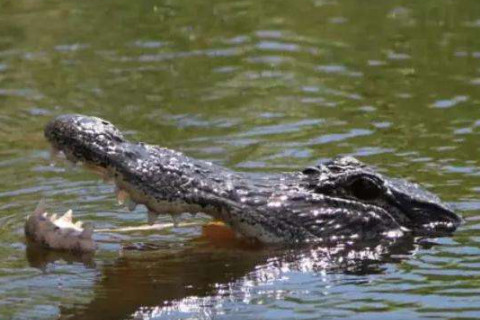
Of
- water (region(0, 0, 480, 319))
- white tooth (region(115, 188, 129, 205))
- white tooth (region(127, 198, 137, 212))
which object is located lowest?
water (region(0, 0, 480, 319))

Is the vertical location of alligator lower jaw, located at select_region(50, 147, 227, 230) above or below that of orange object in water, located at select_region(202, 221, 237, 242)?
above

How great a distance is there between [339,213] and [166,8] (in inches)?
318

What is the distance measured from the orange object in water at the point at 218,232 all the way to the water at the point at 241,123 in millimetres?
108

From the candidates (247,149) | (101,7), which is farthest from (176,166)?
(101,7)

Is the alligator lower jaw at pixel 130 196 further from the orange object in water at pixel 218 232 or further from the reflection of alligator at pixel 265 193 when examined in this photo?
the orange object in water at pixel 218 232

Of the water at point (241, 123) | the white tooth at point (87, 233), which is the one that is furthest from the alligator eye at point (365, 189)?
the white tooth at point (87, 233)

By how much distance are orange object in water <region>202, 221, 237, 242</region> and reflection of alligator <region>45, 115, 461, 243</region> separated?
30 centimetres

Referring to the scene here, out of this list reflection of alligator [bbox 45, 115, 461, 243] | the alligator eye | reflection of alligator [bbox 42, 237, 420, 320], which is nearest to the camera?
reflection of alligator [bbox 42, 237, 420, 320]

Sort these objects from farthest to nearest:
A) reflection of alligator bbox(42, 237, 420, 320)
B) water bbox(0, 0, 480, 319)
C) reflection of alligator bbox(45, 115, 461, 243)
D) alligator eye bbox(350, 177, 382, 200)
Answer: alligator eye bbox(350, 177, 382, 200) → reflection of alligator bbox(45, 115, 461, 243) → water bbox(0, 0, 480, 319) → reflection of alligator bbox(42, 237, 420, 320)

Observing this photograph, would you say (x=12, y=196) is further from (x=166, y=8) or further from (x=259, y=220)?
(x=166, y=8)

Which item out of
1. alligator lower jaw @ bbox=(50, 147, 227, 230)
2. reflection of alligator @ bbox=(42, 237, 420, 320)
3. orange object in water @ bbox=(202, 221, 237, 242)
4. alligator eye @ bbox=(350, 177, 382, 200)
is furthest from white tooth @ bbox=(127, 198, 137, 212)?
alligator eye @ bbox=(350, 177, 382, 200)

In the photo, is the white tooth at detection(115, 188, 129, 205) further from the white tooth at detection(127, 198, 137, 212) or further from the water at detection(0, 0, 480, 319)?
the water at detection(0, 0, 480, 319)

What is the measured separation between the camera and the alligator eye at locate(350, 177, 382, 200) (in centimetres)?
897

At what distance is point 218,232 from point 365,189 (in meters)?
1.01
